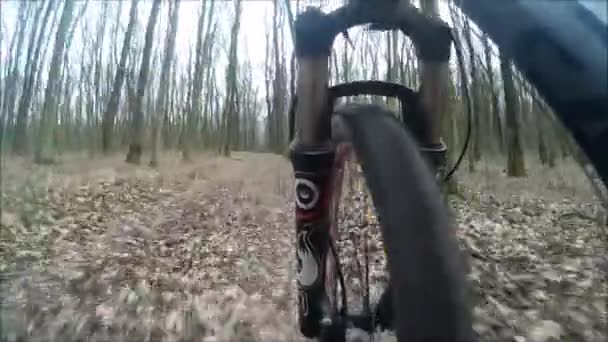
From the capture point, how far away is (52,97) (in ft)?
3.98

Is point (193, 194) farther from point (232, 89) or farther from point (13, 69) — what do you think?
point (13, 69)

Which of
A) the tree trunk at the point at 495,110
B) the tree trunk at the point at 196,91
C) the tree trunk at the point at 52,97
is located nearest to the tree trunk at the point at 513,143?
the tree trunk at the point at 495,110

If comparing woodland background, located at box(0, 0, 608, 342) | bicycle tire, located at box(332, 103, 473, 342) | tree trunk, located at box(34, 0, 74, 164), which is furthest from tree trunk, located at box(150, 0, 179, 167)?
bicycle tire, located at box(332, 103, 473, 342)

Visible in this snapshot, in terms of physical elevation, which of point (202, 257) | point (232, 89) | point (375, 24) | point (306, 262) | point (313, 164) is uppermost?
point (232, 89)

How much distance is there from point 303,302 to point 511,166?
2.40 metres

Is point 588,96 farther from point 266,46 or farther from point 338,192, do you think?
point 266,46

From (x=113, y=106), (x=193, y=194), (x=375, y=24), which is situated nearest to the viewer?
(x=375, y=24)

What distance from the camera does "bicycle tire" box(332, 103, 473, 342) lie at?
0.77 feet

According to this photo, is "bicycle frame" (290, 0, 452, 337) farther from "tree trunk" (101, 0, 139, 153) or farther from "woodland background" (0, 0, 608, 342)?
"tree trunk" (101, 0, 139, 153)

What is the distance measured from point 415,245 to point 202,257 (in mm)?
1064

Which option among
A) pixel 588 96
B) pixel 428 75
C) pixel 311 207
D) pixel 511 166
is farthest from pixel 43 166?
pixel 511 166

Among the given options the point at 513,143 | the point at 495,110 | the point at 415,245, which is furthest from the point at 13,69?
the point at 513,143

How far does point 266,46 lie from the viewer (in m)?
1.63

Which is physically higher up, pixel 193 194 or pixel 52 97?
pixel 52 97
